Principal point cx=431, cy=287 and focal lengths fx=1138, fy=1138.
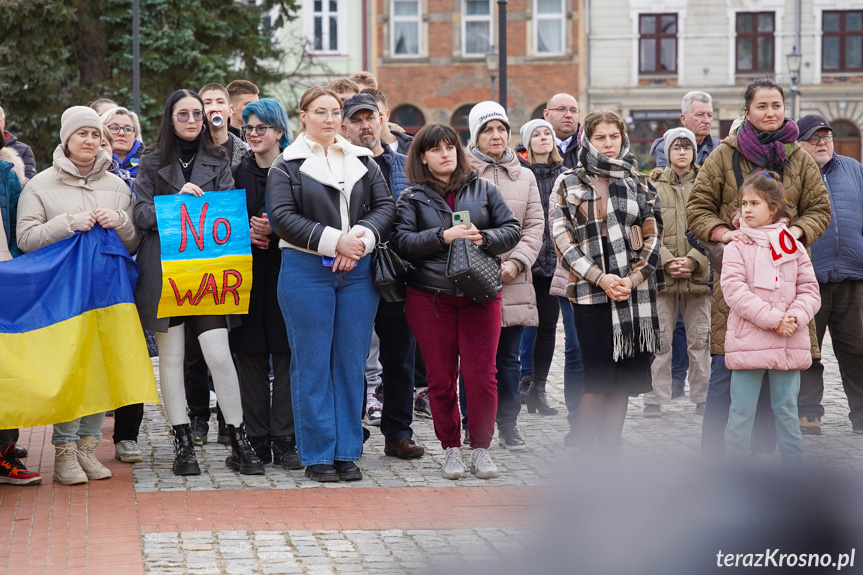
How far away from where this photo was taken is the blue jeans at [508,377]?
25.3 ft

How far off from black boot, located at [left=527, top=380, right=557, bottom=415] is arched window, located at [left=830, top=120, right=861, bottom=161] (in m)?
37.4

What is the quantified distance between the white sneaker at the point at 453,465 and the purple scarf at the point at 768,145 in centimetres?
254

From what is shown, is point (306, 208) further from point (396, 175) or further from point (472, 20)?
point (472, 20)

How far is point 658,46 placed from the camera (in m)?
44.0

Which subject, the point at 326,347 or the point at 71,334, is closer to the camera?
the point at 71,334

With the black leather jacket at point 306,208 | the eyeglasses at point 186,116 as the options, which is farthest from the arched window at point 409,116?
the black leather jacket at point 306,208

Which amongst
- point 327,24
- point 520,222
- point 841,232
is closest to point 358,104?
point 520,222

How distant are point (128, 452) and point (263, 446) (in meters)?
0.89

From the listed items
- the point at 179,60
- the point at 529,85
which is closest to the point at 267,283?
the point at 179,60

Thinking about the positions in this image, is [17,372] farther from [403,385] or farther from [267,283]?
[403,385]

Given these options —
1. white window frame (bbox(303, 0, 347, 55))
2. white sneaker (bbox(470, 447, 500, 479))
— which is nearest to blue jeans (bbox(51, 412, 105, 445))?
white sneaker (bbox(470, 447, 500, 479))

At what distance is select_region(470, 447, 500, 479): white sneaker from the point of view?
264 inches

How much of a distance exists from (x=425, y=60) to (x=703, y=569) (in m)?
43.8

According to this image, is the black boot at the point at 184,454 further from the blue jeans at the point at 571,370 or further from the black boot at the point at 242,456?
the blue jeans at the point at 571,370
